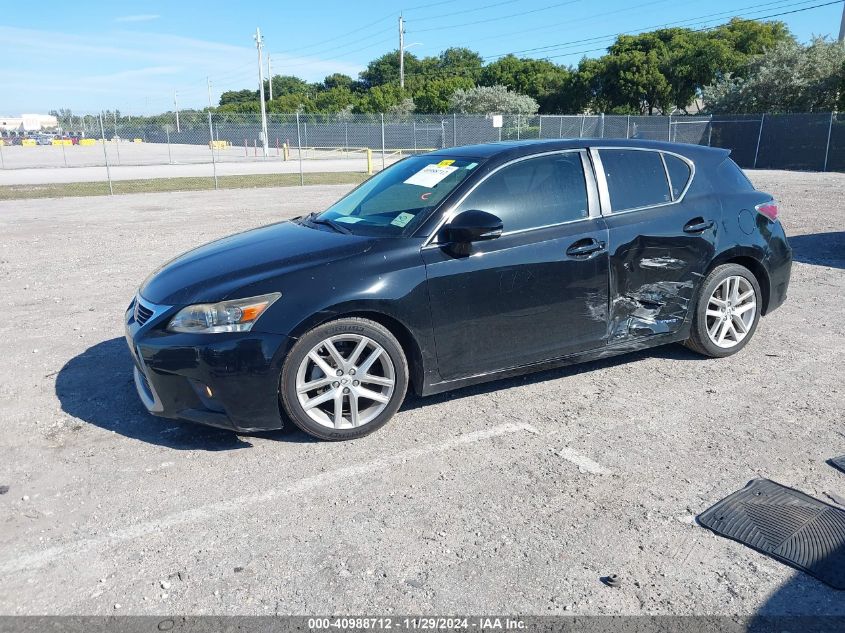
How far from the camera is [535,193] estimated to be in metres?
4.51

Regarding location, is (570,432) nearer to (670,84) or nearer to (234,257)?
(234,257)

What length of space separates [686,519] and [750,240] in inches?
109

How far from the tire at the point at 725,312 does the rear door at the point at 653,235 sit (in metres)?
0.15

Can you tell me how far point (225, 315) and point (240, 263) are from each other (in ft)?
1.59

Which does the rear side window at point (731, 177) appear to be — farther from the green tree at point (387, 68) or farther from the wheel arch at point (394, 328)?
the green tree at point (387, 68)

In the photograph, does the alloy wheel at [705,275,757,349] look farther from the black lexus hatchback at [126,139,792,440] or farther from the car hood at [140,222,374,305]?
the car hood at [140,222,374,305]

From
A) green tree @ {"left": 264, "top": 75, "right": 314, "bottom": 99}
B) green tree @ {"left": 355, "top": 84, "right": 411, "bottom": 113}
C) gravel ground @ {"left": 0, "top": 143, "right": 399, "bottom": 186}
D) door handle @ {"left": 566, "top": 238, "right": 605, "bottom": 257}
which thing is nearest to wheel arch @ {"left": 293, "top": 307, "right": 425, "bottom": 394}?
door handle @ {"left": 566, "top": 238, "right": 605, "bottom": 257}

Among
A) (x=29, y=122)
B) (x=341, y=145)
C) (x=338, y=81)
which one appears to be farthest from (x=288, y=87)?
(x=341, y=145)

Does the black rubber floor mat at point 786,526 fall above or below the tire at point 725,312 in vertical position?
below

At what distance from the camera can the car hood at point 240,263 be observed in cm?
391

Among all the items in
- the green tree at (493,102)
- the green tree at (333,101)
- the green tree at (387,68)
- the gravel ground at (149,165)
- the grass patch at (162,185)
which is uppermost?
the green tree at (387,68)

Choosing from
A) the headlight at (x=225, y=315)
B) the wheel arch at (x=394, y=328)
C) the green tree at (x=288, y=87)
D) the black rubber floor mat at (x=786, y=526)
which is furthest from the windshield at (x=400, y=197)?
the green tree at (x=288, y=87)

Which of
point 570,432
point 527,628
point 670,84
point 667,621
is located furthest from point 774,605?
point 670,84

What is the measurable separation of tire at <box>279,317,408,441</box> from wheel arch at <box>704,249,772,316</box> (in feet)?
8.31
